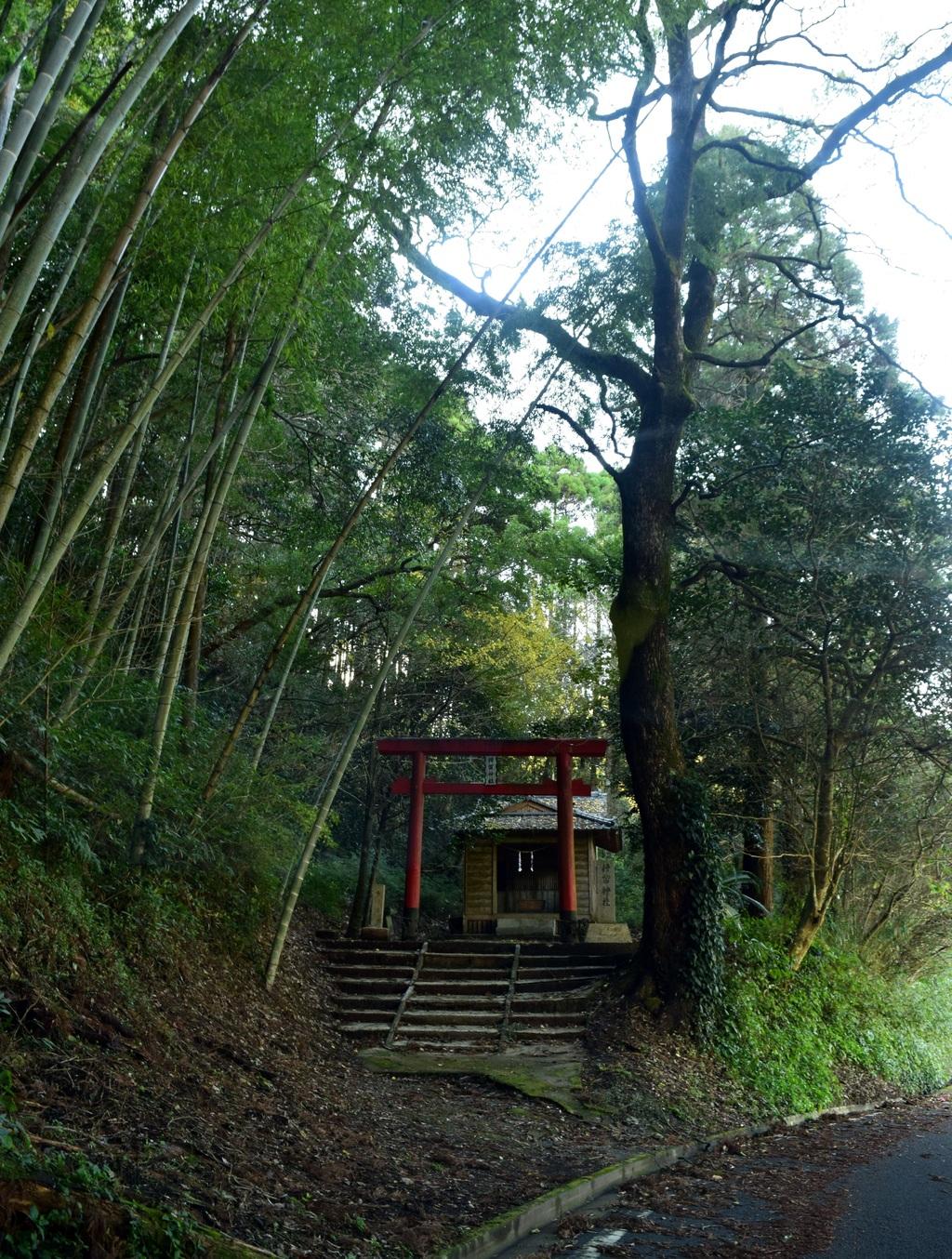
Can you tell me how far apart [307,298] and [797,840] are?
8.54 m

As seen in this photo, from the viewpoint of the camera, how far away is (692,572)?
1152 centimetres

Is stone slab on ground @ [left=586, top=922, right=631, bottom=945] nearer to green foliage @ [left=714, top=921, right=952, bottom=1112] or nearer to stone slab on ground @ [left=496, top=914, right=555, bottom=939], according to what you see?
stone slab on ground @ [left=496, top=914, right=555, bottom=939]

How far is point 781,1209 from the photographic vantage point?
4816 millimetres

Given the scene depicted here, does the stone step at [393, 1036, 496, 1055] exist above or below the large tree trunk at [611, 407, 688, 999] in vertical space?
below

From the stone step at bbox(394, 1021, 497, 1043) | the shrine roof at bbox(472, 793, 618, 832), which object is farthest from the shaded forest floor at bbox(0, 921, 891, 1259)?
the shrine roof at bbox(472, 793, 618, 832)

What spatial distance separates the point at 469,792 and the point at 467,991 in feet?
12.9

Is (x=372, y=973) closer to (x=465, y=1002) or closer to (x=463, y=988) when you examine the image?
(x=463, y=988)

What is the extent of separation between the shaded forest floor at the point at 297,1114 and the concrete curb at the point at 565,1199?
12 centimetres

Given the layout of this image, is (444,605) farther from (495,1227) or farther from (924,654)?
(495,1227)

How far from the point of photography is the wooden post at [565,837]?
13.5 meters

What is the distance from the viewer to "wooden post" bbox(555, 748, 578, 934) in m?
13.5

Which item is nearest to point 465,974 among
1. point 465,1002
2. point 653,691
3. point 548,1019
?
point 465,1002

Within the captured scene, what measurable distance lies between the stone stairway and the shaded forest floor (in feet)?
2.55

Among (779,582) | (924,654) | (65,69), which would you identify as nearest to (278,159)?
(65,69)
